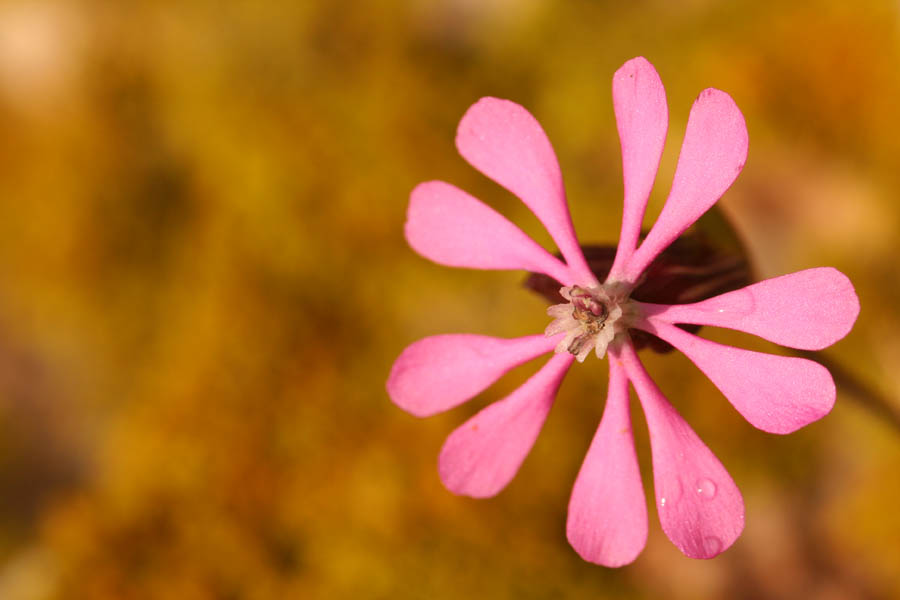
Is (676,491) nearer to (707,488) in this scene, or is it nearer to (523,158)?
(707,488)

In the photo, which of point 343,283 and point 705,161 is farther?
point 343,283

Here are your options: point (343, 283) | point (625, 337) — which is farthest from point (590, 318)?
point (343, 283)

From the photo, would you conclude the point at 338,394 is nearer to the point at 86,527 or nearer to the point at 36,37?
the point at 86,527

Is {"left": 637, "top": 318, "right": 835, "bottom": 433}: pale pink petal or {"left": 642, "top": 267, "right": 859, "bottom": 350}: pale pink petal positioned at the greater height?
{"left": 642, "top": 267, "right": 859, "bottom": 350}: pale pink petal

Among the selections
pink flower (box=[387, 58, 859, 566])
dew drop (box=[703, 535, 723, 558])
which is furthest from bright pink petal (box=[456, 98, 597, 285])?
dew drop (box=[703, 535, 723, 558])

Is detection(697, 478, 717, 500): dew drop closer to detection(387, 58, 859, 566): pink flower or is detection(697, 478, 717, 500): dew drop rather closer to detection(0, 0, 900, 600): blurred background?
detection(387, 58, 859, 566): pink flower

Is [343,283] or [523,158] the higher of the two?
[523,158]
